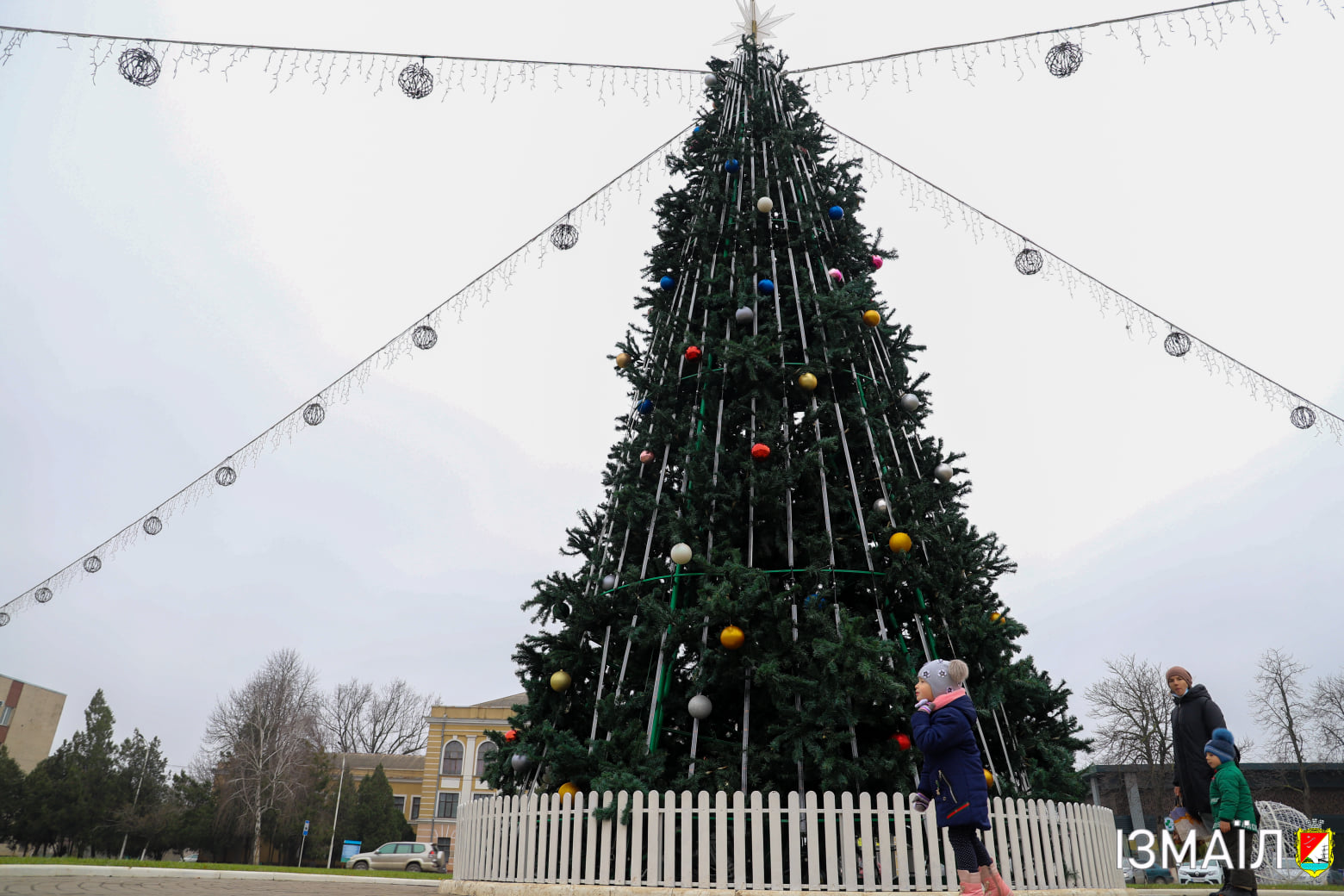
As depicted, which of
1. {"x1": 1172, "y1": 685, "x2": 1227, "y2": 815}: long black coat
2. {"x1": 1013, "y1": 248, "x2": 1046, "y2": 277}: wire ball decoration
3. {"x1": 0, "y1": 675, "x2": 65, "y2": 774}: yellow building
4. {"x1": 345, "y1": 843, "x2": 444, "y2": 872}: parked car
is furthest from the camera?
{"x1": 345, "y1": 843, "x2": 444, "y2": 872}: parked car

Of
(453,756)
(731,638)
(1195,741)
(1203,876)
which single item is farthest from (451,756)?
(1195,741)

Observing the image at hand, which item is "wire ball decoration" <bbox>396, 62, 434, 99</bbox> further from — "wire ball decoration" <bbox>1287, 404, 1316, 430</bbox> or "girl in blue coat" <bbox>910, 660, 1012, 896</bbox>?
"wire ball decoration" <bbox>1287, 404, 1316, 430</bbox>

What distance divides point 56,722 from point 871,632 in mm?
37091

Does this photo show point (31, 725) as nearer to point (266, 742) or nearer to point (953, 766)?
point (266, 742)

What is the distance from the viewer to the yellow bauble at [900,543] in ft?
23.0

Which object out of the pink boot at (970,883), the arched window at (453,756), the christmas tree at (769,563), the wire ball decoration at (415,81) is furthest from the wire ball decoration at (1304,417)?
the arched window at (453,756)

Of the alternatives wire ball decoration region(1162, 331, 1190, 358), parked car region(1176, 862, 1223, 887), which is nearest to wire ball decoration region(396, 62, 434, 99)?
wire ball decoration region(1162, 331, 1190, 358)

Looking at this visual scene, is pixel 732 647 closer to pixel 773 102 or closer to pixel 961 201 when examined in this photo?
pixel 961 201

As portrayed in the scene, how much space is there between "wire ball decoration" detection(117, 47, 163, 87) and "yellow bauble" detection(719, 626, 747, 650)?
630 cm

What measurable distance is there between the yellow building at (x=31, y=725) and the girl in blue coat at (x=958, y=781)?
116 ft

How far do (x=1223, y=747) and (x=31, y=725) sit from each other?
132 ft

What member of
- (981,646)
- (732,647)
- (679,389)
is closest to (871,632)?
(981,646)

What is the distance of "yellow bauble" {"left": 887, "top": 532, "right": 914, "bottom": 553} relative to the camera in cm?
700

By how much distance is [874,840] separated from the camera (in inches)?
235
